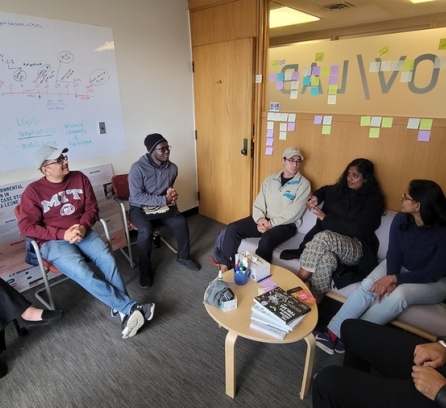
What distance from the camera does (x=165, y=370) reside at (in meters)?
1.79

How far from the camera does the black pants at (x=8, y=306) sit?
182cm

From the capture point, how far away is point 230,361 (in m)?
1.55

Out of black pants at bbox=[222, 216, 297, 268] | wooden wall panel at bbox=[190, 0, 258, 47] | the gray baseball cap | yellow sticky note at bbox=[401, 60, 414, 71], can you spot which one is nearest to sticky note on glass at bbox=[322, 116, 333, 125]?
yellow sticky note at bbox=[401, 60, 414, 71]

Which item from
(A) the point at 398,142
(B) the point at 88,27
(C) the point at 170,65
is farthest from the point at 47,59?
(A) the point at 398,142

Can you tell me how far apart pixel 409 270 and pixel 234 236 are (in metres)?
1.27

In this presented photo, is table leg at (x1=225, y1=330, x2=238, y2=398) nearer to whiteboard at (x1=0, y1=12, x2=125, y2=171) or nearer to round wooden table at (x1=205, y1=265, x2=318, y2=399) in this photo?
round wooden table at (x1=205, y1=265, x2=318, y2=399)

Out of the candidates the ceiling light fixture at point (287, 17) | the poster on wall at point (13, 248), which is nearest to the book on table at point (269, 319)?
the poster on wall at point (13, 248)

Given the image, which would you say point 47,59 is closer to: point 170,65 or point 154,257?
point 170,65

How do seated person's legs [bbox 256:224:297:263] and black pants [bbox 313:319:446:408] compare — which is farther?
seated person's legs [bbox 256:224:297:263]

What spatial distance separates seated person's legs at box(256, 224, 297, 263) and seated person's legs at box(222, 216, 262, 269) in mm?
146

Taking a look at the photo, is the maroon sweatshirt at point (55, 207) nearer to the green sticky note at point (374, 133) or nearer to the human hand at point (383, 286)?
the human hand at point (383, 286)

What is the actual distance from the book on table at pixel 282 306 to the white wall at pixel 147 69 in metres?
2.14

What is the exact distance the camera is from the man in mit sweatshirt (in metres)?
2.08

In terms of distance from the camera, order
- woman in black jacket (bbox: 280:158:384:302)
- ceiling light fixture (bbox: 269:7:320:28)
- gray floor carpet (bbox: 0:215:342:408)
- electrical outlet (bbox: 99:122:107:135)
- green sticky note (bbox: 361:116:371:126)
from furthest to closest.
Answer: ceiling light fixture (bbox: 269:7:320:28) → electrical outlet (bbox: 99:122:107:135) → green sticky note (bbox: 361:116:371:126) → woman in black jacket (bbox: 280:158:384:302) → gray floor carpet (bbox: 0:215:342:408)
